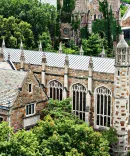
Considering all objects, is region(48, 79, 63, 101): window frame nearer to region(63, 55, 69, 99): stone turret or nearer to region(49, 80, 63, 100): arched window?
region(49, 80, 63, 100): arched window

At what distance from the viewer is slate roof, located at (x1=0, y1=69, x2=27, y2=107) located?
52219 mm

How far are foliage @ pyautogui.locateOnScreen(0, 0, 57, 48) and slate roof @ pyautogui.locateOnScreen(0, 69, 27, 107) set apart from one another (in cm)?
5456

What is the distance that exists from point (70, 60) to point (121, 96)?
376 inches

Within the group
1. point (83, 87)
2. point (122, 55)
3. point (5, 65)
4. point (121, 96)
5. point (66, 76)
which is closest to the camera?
point (122, 55)

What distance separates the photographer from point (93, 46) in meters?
104

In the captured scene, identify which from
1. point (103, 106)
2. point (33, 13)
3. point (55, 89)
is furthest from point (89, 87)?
point (33, 13)

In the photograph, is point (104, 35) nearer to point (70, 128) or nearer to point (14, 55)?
point (14, 55)

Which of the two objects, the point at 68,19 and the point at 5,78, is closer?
the point at 5,78

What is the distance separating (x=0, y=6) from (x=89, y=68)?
62.1m

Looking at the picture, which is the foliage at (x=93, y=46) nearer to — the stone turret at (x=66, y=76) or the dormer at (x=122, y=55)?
the stone turret at (x=66, y=76)

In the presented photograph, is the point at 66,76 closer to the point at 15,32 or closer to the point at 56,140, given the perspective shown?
the point at 56,140

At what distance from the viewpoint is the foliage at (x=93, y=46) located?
10256 cm

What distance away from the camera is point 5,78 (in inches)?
2168

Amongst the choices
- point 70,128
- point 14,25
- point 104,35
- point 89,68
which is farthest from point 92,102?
point 104,35
